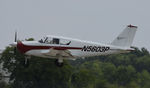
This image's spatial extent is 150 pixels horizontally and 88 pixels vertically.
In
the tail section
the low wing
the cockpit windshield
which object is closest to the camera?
the low wing

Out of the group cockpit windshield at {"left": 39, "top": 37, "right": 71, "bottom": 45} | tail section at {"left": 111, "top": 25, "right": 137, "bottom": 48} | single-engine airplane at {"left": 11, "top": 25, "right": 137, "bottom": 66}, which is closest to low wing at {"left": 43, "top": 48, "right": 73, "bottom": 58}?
single-engine airplane at {"left": 11, "top": 25, "right": 137, "bottom": 66}

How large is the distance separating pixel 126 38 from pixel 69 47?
4511 millimetres

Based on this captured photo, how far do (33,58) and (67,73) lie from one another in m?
3.43

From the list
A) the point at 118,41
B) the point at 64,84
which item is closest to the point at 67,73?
the point at 64,84

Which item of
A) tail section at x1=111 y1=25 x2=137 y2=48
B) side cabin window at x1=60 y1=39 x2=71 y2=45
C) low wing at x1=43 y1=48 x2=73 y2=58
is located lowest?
low wing at x1=43 y1=48 x2=73 y2=58

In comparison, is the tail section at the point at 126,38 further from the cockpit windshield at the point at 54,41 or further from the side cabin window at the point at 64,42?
the cockpit windshield at the point at 54,41

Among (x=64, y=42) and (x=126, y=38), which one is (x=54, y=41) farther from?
(x=126, y=38)

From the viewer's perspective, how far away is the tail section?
40344 millimetres

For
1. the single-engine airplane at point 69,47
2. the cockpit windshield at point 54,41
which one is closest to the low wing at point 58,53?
the single-engine airplane at point 69,47

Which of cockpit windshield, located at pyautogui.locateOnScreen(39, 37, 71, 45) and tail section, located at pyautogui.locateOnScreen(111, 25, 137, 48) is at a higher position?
tail section, located at pyautogui.locateOnScreen(111, 25, 137, 48)

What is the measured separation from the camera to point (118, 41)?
4059 cm

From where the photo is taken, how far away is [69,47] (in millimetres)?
38938

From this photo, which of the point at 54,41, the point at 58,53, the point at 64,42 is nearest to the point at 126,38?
the point at 64,42

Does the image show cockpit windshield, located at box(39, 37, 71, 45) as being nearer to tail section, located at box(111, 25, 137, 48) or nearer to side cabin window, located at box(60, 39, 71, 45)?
side cabin window, located at box(60, 39, 71, 45)
